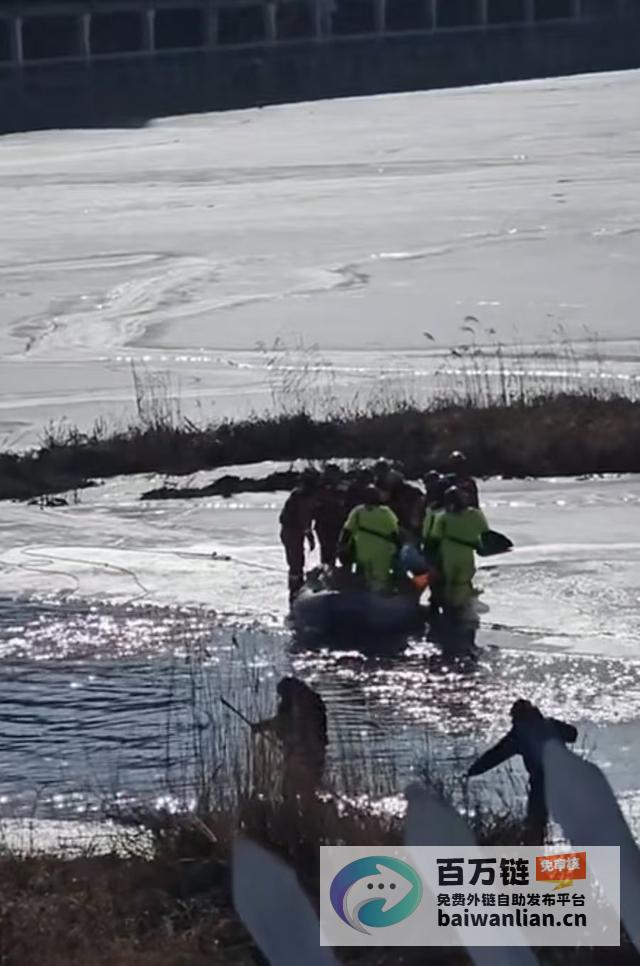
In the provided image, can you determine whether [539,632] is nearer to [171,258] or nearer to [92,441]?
[92,441]

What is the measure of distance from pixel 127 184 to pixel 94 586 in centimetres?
2867

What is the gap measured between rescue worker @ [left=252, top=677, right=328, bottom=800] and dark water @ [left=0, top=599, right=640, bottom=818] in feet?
0.62

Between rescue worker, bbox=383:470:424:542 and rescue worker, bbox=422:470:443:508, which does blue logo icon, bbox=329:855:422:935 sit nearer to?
rescue worker, bbox=422:470:443:508

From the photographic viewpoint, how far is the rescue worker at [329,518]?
47.0 ft

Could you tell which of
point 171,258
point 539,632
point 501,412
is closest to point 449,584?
point 539,632

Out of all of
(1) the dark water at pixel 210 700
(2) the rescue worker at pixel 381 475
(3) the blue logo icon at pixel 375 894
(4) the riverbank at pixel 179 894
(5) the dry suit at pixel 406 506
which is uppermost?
(2) the rescue worker at pixel 381 475

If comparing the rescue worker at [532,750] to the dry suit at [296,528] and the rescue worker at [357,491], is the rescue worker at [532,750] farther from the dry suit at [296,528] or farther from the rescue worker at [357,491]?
the dry suit at [296,528]

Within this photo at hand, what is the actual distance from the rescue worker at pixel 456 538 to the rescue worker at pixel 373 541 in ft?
1.02

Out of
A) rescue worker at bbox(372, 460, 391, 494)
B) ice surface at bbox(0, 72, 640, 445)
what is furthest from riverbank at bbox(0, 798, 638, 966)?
ice surface at bbox(0, 72, 640, 445)

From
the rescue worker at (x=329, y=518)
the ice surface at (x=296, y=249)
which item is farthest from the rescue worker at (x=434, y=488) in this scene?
the ice surface at (x=296, y=249)

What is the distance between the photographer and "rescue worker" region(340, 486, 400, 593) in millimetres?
13328

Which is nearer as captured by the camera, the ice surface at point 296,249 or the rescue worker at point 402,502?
the rescue worker at point 402,502

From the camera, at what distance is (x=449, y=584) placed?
13.5 metres

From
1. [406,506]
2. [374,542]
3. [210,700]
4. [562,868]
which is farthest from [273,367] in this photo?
[562,868]
